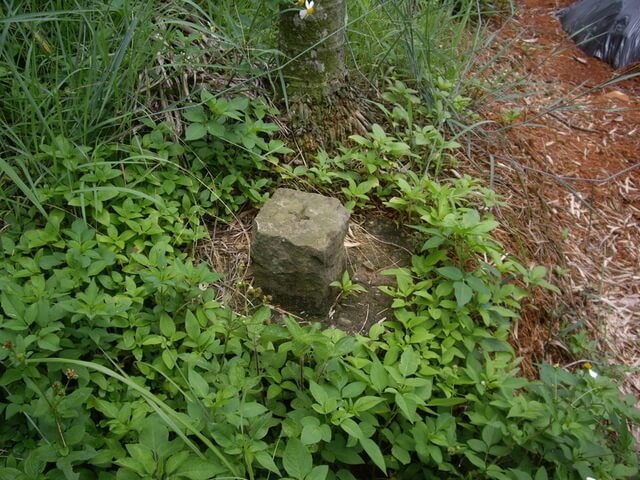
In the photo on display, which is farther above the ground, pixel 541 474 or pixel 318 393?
pixel 318 393

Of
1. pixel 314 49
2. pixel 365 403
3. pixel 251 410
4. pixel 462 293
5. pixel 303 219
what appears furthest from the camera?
pixel 314 49

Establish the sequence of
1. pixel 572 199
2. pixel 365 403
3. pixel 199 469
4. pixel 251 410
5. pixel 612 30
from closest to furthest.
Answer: pixel 199 469 < pixel 251 410 < pixel 365 403 < pixel 572 199 < pixel 612 30

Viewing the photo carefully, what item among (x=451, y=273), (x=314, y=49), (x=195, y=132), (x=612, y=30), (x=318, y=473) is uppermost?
(x=314, y=49)

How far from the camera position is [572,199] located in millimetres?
3172

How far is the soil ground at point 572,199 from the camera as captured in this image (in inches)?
101

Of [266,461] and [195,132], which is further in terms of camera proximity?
[195,132]

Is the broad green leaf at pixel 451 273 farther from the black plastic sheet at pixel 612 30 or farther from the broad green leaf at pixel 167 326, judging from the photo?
the black plastic sheet at pixel 612 30

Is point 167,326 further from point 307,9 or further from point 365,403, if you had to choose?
point 307,9

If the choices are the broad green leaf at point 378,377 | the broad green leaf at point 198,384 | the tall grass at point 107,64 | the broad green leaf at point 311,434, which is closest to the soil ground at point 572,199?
the tall grass at point 107,64

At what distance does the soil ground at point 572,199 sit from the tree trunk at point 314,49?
2.72 feet

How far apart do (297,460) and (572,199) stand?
226 centimetres

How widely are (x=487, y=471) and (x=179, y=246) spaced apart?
1318 millimetres

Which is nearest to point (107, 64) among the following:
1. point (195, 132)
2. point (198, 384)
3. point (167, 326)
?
point (195, 132)

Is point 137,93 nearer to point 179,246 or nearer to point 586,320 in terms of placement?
point 179,246
